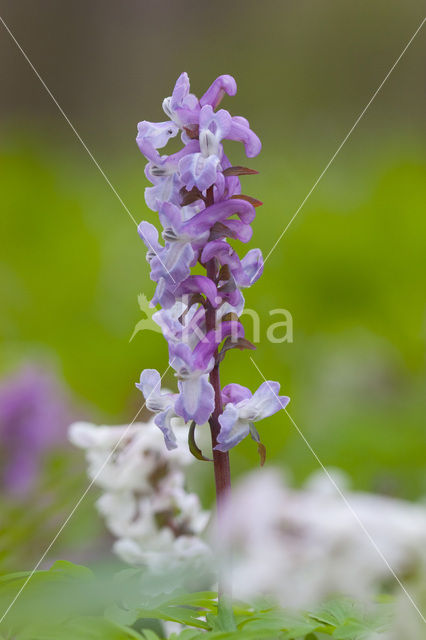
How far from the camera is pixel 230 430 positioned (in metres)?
0.83

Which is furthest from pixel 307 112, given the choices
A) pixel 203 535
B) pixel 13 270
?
pixel 203 535

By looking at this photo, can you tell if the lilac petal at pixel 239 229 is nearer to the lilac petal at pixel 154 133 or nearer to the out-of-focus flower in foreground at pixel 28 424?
the lilac petal at pixel 154 133

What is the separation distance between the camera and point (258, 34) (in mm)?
5250

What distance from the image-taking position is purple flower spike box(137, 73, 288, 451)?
833mm

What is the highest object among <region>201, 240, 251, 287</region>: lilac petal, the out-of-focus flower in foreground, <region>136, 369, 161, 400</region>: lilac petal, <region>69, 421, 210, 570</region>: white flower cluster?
<region>201, 240, 251, 287</region>: lilac petal

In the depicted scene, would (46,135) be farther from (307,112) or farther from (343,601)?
(343,601)

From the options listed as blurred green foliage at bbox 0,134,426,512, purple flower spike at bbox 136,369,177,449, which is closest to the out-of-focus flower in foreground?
blurred green foliage at bbox 0,134,426,512

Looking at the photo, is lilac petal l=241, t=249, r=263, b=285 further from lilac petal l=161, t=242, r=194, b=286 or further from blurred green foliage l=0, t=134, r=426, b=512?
blurred green foliage l=0, t=134, r=426, b=512

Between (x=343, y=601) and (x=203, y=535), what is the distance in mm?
476

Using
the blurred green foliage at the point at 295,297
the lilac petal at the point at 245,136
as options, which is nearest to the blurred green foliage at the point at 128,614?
the lilac petal at the point at 245,136

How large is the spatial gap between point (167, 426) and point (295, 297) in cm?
197

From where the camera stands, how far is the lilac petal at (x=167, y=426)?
87 cm

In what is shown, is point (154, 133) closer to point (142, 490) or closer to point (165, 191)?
point (165, 191)

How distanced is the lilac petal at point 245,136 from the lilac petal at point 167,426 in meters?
0.31
